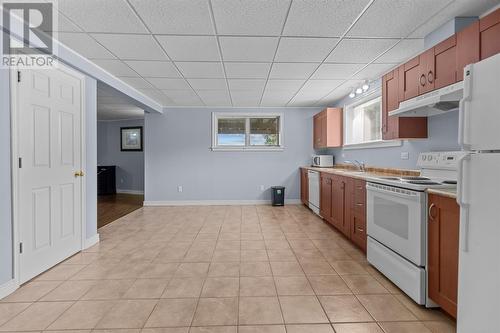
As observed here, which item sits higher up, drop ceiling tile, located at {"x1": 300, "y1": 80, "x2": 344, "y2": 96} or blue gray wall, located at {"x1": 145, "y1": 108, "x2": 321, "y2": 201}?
drop ceiling tile, located at {"x1": 300, "y1": 80, "x2": 344, "y2": 96}

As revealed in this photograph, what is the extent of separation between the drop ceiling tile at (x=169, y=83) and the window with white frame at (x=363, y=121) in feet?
10.4

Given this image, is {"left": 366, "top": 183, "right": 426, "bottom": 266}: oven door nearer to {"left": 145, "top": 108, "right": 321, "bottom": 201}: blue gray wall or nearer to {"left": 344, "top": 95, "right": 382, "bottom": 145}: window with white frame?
{"left": 344, "top": 95, "right": 382, "bottom": 145}: window with white frame

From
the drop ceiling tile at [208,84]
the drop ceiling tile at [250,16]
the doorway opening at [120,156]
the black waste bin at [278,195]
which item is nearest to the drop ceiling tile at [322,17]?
the drop ceiling tile at [250,16]

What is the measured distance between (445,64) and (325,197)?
104 inches

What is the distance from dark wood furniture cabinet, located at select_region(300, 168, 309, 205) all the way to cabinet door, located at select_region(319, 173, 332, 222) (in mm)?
894

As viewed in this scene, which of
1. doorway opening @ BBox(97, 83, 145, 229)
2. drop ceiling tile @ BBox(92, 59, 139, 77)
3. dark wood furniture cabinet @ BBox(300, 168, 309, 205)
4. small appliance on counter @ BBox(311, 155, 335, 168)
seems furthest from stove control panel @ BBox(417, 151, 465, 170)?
doorway opening @ BBox(97, 83, 145, 229)

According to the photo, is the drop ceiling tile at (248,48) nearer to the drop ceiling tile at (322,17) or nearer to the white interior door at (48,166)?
the drop ceiling tile at (322,17)

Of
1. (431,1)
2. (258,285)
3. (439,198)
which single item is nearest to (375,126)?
(431,1)

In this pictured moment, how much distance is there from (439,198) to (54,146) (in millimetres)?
3636

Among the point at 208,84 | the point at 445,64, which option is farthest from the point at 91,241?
the point at 445,64

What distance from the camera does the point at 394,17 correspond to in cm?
224

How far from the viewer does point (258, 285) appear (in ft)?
7.33

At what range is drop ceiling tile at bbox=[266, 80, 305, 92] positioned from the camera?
160 inches

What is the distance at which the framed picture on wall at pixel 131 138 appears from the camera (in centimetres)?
789
